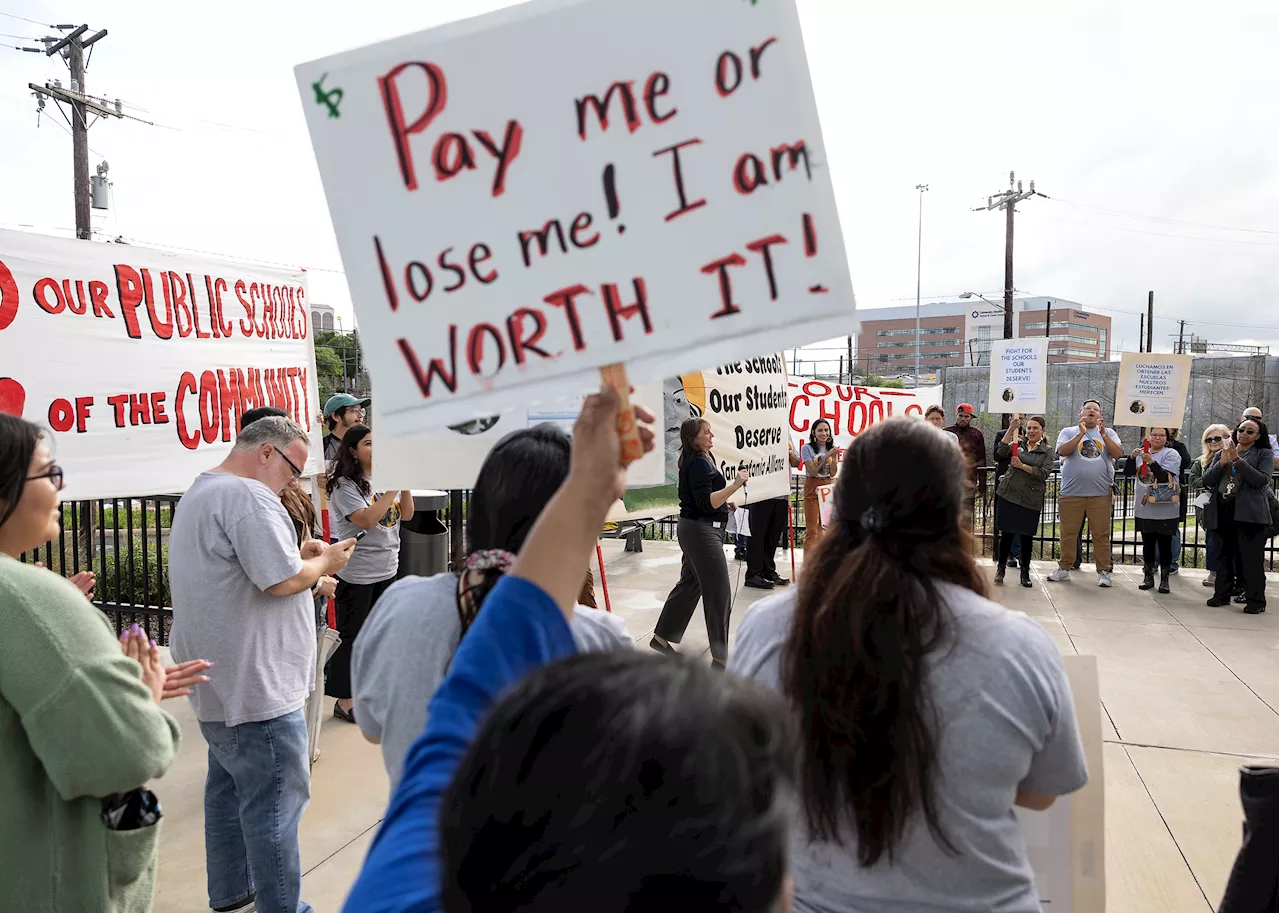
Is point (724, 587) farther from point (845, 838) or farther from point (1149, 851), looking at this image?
point (845, 838)

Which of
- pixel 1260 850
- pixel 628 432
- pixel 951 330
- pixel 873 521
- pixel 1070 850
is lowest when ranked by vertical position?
pixel 1070 850

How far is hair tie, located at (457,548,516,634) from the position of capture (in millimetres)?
1616

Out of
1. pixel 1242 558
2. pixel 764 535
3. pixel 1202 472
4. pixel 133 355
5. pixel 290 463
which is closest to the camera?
pixel 290 463

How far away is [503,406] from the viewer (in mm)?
1435

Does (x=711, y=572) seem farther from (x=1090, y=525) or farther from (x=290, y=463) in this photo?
Result: (x=1090, y=525)

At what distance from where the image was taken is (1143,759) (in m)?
4.68

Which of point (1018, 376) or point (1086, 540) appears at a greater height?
point (1018, 376)

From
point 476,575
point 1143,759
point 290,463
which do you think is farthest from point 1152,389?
point 476,575

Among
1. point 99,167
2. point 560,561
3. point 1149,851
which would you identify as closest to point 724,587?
point 1149,851

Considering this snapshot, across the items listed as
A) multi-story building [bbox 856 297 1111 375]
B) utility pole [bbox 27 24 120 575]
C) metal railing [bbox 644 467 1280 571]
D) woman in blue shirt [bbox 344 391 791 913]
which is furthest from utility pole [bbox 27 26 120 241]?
multi-story building [bbox 856 297 1111 375]

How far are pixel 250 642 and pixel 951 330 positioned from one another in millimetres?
145914

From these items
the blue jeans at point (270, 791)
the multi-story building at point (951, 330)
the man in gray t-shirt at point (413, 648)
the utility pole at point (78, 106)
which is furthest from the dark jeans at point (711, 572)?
the multi-story building at point (951, 330)

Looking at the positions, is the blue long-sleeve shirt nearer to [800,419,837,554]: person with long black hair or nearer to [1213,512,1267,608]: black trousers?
[800,419,837,554]: person with long black hair

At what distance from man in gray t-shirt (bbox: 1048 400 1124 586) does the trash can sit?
20.6ft
